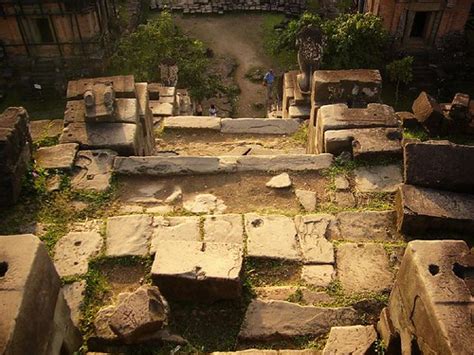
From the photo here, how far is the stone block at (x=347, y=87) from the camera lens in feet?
25.1

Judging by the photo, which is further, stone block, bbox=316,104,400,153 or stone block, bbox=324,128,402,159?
stone block, bbox=316,104,400,153

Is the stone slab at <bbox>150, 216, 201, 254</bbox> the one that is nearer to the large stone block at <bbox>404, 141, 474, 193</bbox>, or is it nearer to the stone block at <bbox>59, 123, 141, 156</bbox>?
the stone block at <bbox>59, 123, 141, 156</bbox>

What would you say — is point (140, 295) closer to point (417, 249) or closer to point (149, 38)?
point (417, 249)

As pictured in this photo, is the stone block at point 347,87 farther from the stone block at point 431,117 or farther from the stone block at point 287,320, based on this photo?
the stone block at point 287,320

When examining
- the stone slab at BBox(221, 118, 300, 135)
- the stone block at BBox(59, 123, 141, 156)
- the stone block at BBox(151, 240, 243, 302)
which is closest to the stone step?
the stone block at BBox(59, 123, 141, 156)

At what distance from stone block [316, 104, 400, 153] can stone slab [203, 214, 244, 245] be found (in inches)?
80.7

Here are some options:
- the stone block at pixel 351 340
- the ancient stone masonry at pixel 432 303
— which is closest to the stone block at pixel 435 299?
the ancient stone masonry at pixel 432 303

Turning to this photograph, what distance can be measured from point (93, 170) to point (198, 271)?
269 centimetres

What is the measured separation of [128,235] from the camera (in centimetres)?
520

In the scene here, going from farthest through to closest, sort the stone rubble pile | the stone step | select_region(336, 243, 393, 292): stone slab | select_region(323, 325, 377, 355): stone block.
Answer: the stone rubble pile → the stone step → select_region(336, 243, 393, 292): stone slab → select_region(323, 325, 377, 355): stone block

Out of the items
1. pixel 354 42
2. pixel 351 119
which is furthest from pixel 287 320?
pixel 354 42

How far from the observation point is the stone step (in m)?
6.30

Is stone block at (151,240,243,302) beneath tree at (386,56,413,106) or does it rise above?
above

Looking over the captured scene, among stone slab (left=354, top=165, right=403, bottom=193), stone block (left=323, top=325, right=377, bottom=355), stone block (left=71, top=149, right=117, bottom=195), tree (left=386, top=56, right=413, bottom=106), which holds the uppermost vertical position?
stone block (left=71, top=149, right=117, bottom=195)
